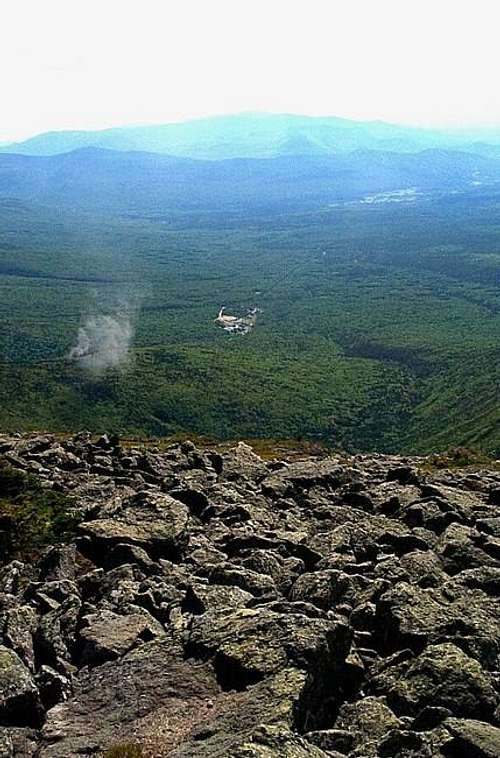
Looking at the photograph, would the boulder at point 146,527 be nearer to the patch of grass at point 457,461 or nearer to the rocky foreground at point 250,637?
the rocky foreground at point 250,637

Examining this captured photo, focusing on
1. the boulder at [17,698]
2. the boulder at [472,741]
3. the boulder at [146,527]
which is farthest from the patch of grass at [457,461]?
the boulder at [17,698]

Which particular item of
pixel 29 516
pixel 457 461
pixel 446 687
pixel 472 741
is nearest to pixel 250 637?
pixel 446 687

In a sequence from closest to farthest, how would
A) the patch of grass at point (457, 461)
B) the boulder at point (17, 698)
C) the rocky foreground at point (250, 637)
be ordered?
the rocky foreground at point (250, 637) → the boulder at point (17, 698) → the patch of grass at point (457, 461)


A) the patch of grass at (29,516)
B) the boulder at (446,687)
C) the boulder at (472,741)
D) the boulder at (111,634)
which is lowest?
the patch of grass at (29,516)

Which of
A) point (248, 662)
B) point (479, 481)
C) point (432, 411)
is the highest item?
point (248, 662)

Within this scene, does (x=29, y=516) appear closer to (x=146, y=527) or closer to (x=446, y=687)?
(x=146, y=527)

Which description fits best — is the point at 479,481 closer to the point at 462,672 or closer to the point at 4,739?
the point at 462,672

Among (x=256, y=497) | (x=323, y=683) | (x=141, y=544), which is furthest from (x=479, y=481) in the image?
(x=323, y=683)
